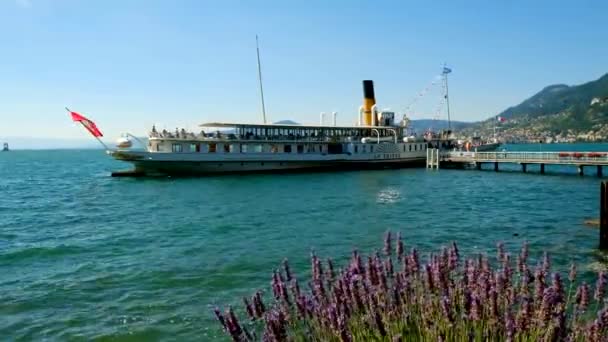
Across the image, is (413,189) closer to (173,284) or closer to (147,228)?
(147,228)

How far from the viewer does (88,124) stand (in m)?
48.5

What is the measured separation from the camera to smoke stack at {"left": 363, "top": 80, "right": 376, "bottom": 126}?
76.0 m

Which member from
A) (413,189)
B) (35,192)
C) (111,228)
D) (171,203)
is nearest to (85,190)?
(35,192)

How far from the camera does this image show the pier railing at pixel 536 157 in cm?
5013

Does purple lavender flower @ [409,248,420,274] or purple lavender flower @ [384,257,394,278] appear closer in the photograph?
purple lavender flower @ [409,248,420,274]

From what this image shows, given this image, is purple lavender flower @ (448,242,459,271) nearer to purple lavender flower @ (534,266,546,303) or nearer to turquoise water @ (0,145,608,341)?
purple lavender flower @ (534,266,546,303)

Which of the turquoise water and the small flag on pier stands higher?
the small flag on pier

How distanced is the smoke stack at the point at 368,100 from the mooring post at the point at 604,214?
5908cm

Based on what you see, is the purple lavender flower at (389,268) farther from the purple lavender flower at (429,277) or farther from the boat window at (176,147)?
the boat window at (176,147)

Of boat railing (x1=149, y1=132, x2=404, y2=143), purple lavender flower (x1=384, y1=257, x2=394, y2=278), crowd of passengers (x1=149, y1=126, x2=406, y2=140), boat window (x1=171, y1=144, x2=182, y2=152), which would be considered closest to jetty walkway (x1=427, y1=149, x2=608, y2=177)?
boat railing (x1=149, y1=132, x2=404, y2=143)

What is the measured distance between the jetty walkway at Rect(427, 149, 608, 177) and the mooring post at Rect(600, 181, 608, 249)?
36.5 metres

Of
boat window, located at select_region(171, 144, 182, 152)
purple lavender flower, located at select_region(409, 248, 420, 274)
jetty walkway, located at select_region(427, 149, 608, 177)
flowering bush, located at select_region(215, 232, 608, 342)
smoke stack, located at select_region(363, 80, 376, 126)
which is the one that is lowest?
jetty walkway, located at select_region(427, 149, 608, 177)

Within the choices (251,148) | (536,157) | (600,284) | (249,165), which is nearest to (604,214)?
(600,284)

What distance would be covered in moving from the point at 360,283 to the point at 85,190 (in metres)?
48.0
